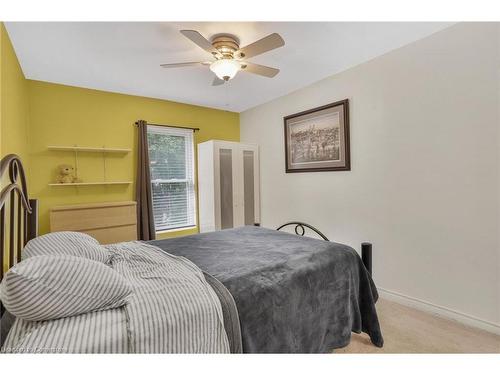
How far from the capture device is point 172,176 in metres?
4.13

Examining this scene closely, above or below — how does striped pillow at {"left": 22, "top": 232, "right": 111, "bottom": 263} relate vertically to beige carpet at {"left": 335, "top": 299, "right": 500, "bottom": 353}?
above

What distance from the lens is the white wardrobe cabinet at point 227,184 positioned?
3.90 metres

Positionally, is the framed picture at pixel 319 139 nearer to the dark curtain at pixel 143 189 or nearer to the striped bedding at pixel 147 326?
the dark curtain at pixel 143 189

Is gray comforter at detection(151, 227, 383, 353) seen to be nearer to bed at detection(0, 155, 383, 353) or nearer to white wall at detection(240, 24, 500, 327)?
bed at detection(0, 155, 383, 353)

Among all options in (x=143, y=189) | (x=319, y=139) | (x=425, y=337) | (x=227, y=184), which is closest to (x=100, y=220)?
(x=143, y=189)

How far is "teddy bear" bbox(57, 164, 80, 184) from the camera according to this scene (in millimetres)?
3189

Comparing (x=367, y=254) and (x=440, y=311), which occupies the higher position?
(x=367, y=254)

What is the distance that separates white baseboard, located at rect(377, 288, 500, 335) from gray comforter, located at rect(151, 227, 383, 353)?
889 millimetres

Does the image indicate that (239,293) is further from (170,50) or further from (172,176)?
(172,176)

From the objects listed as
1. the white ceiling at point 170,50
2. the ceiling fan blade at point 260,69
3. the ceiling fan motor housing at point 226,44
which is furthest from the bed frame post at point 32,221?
the ceiling fan blade at point 260,69

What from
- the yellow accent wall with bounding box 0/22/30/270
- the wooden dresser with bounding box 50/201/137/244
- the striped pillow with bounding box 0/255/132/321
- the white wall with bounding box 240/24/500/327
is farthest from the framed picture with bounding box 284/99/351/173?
the yellow accent wall with bounding box 0/22/30/270

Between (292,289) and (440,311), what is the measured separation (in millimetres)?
1740

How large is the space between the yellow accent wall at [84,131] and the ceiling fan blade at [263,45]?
86.1 inches

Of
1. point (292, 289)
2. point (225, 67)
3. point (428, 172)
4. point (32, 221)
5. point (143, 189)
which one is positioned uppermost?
point (225, 67)
